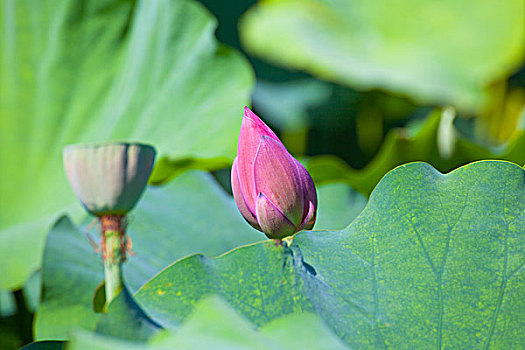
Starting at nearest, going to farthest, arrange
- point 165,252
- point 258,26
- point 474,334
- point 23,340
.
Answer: point 474,334
point 165,252
point 23,340
point 258,26

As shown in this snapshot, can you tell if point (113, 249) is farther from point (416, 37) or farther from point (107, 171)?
point (416, 37)

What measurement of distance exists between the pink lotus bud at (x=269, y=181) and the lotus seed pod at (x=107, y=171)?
0.32ft

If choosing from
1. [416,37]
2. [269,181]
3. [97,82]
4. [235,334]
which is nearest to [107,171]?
[269,181]

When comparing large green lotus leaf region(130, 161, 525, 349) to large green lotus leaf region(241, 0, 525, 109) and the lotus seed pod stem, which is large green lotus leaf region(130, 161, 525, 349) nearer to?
the lotus seed pod stem

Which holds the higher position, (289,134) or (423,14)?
(423,14)

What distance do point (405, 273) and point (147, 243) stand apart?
1.45 feet

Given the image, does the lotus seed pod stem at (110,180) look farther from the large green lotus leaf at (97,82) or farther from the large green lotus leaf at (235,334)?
the large green lotus leaf at (97,82)

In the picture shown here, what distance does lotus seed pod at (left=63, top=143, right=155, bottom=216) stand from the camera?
19.5 inches

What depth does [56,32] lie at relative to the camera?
111 centimetres

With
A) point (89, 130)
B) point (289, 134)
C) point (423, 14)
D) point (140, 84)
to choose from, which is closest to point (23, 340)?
point (89, 130)

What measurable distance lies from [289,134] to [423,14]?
2.25 feet

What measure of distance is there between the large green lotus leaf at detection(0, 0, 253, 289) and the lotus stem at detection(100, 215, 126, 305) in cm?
49

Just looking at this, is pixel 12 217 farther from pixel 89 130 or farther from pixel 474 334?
pixel 474 334

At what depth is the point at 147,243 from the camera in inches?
31.1
